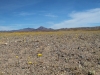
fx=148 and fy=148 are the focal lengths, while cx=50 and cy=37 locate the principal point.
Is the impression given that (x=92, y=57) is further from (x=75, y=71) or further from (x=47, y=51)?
(x=47, y=51)

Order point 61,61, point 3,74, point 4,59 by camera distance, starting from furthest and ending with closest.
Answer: point 4,59
point 61,61
point 3,74

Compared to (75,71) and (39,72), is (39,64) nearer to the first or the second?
(39,72)

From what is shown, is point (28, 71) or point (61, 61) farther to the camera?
point (61, 61)

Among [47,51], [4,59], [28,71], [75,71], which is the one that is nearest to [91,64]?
[75,71]

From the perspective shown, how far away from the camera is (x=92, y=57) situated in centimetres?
891

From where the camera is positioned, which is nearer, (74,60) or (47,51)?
(74,60)

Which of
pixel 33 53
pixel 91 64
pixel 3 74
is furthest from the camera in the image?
pixel 33 53

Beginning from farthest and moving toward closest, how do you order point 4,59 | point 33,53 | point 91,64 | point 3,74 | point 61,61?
1. point 33,53
2. point 4,59
3. point 61,61
4. point 91,64
5. point 3,74

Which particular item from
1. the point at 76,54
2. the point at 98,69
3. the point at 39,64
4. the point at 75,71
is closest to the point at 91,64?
the point at 98,69

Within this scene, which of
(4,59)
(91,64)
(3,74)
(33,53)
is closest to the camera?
(3,74)

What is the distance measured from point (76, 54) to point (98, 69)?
8.97ft

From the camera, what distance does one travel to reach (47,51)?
36.1 ft

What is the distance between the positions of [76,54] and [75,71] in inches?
111

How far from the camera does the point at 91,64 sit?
25.7 ft
